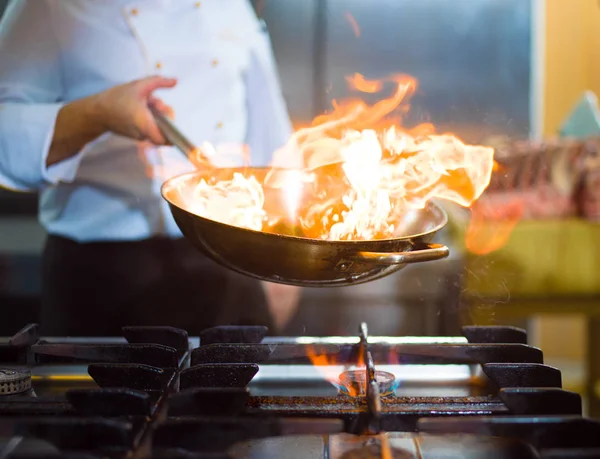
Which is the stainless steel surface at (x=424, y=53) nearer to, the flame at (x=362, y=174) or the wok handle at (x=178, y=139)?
the flame at (x=362, y=174)

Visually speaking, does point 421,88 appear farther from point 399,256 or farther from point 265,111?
point 399,256

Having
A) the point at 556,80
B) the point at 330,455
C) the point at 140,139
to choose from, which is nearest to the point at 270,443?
the point at 330,455

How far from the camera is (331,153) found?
1097mm

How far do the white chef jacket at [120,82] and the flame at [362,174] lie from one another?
0.31 feet

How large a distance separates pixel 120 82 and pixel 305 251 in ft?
1.52

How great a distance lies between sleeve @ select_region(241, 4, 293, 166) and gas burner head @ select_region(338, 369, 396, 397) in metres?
0.39

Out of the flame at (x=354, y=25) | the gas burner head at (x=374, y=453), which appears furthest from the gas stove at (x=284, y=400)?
the flame at (x=354, y=25)

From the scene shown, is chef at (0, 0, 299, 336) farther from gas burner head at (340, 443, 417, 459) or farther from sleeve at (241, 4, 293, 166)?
gas burner head at (340, 443, 417, 459)

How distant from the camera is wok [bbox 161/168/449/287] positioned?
855 mm

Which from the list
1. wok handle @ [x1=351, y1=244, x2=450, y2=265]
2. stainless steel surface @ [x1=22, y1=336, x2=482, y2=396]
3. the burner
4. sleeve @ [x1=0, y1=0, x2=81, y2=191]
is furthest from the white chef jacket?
the burner

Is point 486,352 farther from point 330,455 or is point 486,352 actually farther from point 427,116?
point 427,116

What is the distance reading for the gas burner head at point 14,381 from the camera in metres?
Answer: 0.88

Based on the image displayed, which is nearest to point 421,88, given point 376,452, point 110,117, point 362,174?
point 362,174

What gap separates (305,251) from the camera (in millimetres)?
867
